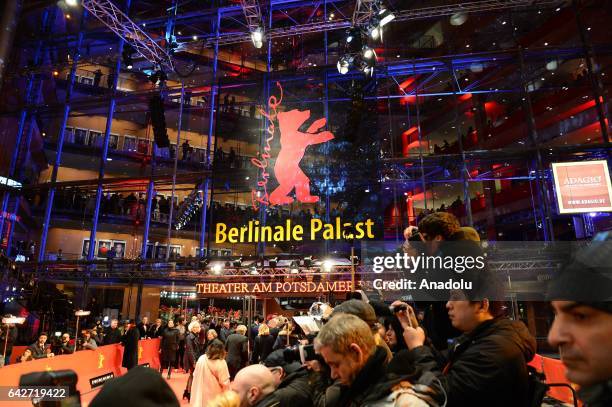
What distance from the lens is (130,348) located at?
9766 millimetres

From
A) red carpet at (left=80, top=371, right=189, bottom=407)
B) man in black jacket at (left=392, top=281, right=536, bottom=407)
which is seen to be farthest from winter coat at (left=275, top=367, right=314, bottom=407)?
red carpet at (left=80, top=371, right=189, bottom=407)

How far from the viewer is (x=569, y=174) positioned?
11.4 metres

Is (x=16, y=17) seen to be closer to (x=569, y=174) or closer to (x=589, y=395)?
(x=589, y=395)

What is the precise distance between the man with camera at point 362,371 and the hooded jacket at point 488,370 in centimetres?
13

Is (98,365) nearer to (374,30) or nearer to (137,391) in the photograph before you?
(137,391)

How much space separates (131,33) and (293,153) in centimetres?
650

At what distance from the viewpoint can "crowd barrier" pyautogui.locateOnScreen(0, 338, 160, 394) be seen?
5.78 metres

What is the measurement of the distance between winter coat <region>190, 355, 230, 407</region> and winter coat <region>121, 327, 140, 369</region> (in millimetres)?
5518

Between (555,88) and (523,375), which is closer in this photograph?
(523,375)

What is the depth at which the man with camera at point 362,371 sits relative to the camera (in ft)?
4.91

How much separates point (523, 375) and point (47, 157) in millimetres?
24677

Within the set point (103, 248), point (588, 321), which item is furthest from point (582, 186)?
point (103, 248)

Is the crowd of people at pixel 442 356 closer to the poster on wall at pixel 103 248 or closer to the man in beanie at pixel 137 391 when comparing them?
the man in beanie at pixel 137 391

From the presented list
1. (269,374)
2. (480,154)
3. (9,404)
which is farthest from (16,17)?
(480,154)
